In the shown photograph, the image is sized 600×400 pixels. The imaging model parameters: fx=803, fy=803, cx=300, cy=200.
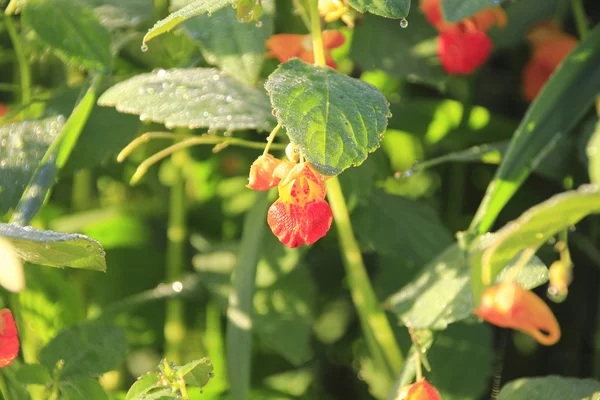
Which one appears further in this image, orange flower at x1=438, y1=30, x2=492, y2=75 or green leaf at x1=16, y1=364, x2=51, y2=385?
orange flower at x1=438, y1=30, x2=492, y2=75

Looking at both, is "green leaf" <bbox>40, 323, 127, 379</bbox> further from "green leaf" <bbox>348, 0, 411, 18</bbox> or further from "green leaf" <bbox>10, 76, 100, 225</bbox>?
"green leaf" <bbox>348, 0, 411, 18</bbox>

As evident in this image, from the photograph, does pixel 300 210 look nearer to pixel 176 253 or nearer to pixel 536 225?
pixel 536 225

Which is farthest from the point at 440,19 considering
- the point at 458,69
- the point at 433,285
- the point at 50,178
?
the point at 50,178

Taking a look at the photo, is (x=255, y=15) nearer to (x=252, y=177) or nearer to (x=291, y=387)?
(x=252, y=177)

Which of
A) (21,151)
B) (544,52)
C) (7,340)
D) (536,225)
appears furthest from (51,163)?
(544,52)

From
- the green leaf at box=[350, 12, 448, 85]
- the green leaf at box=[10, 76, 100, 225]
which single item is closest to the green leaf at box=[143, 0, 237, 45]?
the green leaf at box=[10, 76, 100, 225]

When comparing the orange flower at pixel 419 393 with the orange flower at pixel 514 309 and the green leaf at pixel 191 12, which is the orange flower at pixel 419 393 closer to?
the orange flower at pixel 514 309
